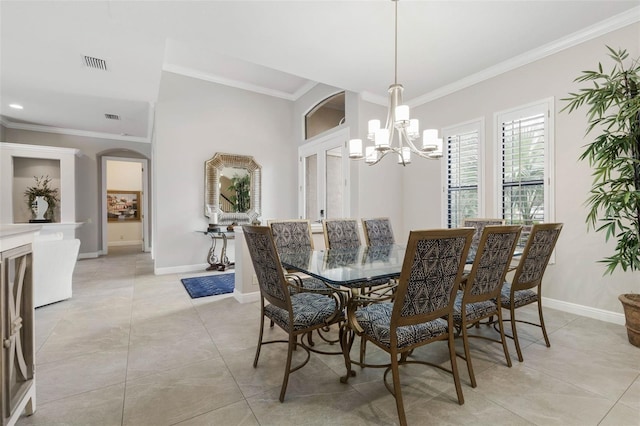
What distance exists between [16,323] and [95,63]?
345 centimetres

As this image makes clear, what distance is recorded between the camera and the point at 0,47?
3.22 meters

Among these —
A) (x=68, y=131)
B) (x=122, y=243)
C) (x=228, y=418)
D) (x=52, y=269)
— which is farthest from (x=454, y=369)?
(x=122, y=243)

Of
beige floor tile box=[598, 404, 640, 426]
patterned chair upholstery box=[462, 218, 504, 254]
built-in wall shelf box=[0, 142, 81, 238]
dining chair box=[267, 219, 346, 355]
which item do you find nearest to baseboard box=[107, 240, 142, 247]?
built-in wall shelf box=[0, 142, 81, 238]

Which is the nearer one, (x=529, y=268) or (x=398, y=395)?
(x=398, y=395)

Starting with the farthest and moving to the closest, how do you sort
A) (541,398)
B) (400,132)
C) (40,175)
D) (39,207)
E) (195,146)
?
(40,175) < (39,207) < (195,146) < (400,132) < (541,398)

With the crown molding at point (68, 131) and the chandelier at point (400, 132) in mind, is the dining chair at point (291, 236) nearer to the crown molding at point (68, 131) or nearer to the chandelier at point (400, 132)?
the chandelier at point (400, 132)

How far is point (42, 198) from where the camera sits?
6223 millimetres

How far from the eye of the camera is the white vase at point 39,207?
243 inches

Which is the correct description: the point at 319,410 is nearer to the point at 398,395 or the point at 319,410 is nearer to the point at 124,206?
the point at 398,395

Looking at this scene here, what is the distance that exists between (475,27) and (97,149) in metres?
7.94

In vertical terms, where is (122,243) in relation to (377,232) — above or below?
below

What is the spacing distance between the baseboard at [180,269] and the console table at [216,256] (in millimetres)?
135

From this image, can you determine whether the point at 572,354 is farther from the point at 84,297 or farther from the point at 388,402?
the point at 84,297

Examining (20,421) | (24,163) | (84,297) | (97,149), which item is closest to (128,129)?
(97,149)
